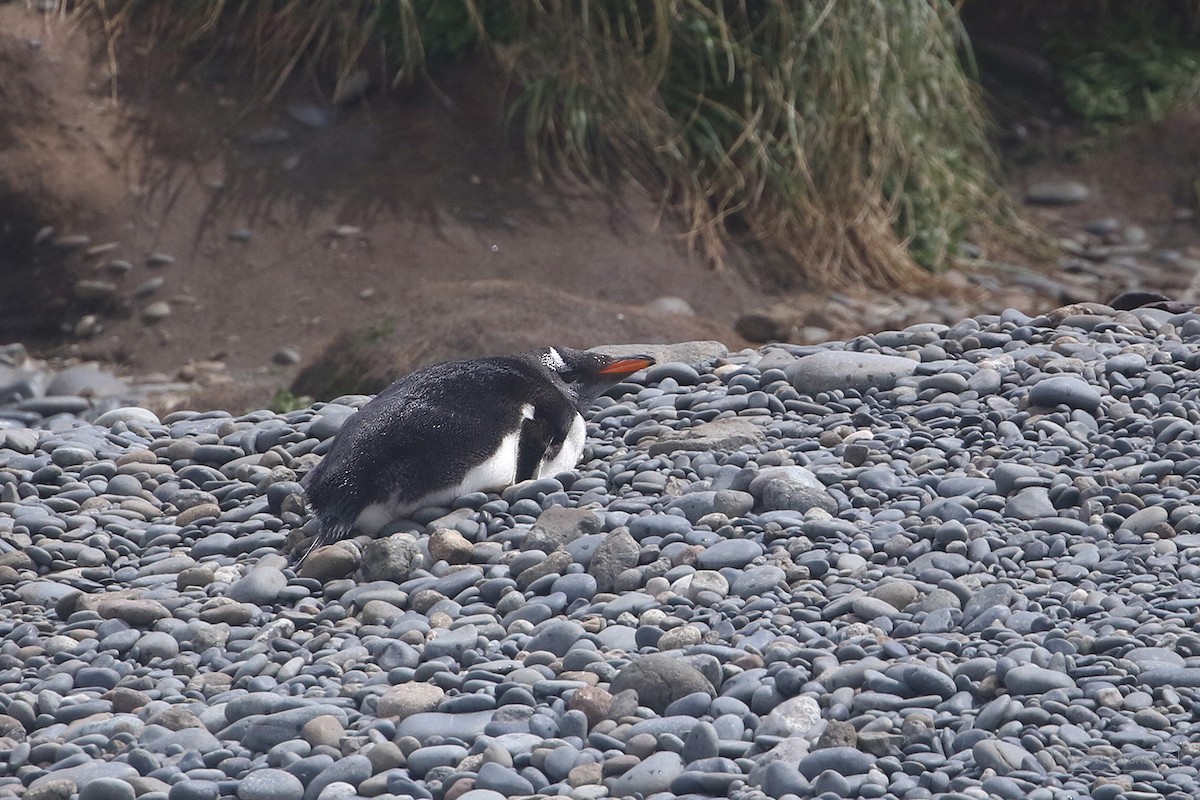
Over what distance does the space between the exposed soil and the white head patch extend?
8.15 ft

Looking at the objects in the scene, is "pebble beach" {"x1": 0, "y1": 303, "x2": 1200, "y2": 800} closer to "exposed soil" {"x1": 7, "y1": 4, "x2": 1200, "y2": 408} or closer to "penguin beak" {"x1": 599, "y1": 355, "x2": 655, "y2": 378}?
"penguin beak" {"x1": 599, "y1": 355, "x2": 655, "y2": 378}

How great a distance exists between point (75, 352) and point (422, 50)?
2204 mm

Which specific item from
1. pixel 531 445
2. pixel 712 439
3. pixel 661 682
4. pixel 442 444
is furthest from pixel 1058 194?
pixel 661 682

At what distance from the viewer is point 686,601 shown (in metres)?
2.88

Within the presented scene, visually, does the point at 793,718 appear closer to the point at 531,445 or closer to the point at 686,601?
the point at 686,601

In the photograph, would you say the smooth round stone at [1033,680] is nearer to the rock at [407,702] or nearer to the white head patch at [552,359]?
the rock at [407,702]

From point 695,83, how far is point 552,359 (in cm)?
362

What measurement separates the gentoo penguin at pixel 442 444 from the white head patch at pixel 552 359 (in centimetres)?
21

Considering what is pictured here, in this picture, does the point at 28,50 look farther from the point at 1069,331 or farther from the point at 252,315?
the point at 1069,331

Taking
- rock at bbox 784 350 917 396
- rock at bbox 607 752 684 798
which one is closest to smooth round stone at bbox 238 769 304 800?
rock at bbox 607 752 684 798

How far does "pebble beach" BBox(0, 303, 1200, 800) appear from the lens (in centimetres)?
236

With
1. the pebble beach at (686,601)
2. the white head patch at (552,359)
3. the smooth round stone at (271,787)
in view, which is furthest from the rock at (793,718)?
the white head patch at (552,359)

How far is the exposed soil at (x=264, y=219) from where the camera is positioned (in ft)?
22.2

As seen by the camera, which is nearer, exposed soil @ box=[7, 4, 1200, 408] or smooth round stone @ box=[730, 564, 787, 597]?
smooth round stone @ box=[730, 564, 787, 597]
